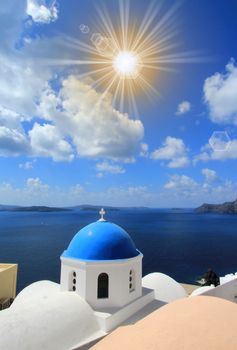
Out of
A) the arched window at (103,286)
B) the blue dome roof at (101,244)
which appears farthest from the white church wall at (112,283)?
the blue dome roof at (101,244)

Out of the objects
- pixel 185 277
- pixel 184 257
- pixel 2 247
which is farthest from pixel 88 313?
pixel 2 247

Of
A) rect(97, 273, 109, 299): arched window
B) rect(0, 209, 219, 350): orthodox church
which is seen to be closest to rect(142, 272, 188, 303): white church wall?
rect(0, 209, 219, 350): orthodox church

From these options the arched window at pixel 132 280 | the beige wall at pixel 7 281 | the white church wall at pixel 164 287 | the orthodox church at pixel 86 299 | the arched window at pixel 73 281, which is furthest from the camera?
the beige wall at pixel 7 281

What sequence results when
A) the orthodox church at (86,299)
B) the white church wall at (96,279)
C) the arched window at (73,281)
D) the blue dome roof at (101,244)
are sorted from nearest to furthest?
the orthodox church at (86,299), the white church wall at (96,279), the blue dome roof at (101,244), the arched window at (73,281)

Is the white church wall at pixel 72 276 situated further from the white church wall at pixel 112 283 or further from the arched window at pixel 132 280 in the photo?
the arched window at pixel 132 280

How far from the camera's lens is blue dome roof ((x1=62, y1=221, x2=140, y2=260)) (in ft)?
36.6

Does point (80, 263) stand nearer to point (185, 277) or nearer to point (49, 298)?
point (49, 298)

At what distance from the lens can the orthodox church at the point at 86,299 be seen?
332 inches

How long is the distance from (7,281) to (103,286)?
29.3 ft

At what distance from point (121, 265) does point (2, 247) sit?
63.3m

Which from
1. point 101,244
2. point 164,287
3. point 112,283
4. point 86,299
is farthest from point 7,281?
→ point 164,287

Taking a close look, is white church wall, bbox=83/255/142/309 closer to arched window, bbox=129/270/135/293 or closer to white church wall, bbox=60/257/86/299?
white church wall, bbox=60/257/86/299

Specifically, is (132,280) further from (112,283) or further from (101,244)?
(101,244)

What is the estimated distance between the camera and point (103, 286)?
1120cm
